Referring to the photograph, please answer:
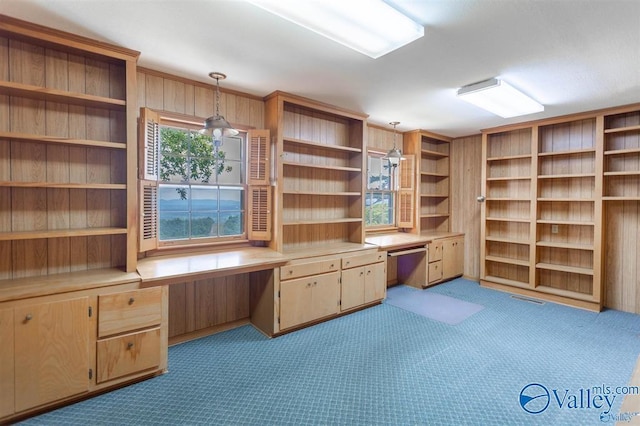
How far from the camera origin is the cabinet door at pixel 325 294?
3.49 m

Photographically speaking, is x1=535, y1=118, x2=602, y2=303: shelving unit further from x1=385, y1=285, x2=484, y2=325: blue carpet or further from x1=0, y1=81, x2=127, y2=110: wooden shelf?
x1=0, y1=81, x2=127, y2=110: wooden shelf

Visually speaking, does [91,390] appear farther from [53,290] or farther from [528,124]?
[528,124]

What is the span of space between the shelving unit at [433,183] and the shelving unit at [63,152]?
4.30 meters

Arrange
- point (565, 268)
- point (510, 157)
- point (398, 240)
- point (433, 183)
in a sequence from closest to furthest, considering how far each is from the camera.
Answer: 1. point (565, 268)
2. point (398, 240)
3. point (510, 157)
4. point (433, 183)

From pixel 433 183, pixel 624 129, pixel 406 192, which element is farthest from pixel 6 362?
pixel 624 129

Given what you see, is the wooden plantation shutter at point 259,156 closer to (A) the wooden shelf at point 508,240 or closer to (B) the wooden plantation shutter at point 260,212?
(B) the wooden plantation shutter at point 260,212

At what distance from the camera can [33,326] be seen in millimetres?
2021

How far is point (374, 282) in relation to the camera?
414 centimetres

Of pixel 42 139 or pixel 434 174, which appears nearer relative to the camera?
pixel 42 139

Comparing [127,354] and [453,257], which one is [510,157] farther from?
[127,354]

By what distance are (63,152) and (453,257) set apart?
553 cm

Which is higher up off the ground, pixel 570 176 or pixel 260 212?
pixel 570 176

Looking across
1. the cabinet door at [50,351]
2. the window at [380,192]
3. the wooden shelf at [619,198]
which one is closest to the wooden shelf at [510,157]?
the wooden shelf at [619,198]

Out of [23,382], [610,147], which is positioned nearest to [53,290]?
[23,382]
